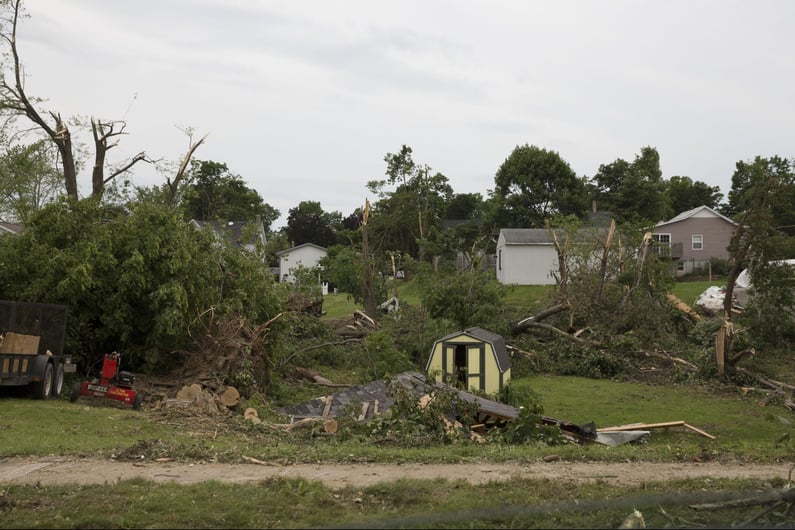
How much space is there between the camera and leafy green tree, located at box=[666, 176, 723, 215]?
68125 millimetres

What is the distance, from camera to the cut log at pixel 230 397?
15.0 metres

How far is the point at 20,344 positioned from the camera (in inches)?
537

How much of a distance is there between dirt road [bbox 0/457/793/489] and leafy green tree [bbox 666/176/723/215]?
63.1m

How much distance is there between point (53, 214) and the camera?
1706cm

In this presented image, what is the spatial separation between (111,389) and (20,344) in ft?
5.60

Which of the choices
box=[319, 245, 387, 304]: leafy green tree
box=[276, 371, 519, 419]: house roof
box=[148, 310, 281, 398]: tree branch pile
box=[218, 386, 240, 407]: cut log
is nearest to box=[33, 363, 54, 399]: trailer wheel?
box=[148, 310, 281, 398]: tree branch pile

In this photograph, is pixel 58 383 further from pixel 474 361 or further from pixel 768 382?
pixel 768 382

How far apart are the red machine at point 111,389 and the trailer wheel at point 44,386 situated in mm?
451

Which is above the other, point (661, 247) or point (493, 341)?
point (661, 247)

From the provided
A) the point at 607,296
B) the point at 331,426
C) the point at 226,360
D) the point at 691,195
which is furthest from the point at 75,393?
the point at 691,195

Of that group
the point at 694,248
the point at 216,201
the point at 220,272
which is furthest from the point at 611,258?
the point at 216,201

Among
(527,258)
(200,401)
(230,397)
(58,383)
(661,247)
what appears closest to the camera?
(200,401)

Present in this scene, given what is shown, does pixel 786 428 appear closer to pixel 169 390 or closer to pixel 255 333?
pixel 255 333

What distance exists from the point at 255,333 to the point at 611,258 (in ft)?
50.0
